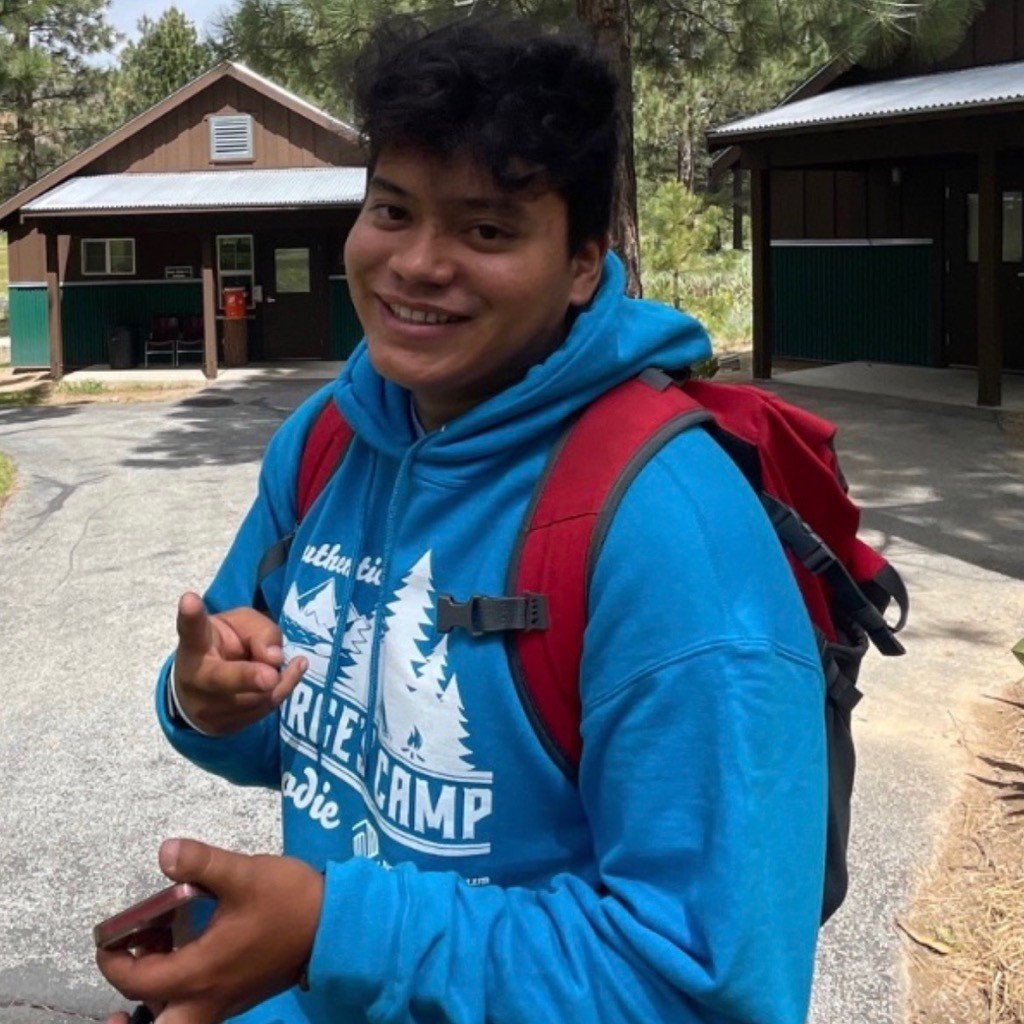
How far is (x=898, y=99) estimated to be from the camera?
15016 mm

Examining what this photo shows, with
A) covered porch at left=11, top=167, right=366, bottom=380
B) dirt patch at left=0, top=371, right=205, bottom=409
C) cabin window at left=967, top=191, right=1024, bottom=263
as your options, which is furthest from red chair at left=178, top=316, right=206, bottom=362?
cabin window at left=967, top=191, right=1024, bottom=263

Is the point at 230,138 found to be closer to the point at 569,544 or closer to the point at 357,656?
the point at 357,656

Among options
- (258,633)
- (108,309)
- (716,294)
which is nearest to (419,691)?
(258,633)

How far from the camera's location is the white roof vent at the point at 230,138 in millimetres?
23938

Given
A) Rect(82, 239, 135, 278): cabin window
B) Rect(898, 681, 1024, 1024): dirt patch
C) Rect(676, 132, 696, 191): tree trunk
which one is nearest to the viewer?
Rect(898, 681, 1024, 1024): dirt patch

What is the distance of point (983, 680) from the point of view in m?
5.89

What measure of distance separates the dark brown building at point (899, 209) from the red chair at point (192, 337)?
31.2ft

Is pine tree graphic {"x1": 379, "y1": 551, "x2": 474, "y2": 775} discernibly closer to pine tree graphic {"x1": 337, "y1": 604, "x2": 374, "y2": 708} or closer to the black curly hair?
pine tree graphic {"x1": 337, "y1": 604, "x2": 374, "y2": 708}

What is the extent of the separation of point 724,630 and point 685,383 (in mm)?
387

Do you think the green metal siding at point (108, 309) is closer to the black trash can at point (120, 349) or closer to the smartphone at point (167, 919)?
the black trash can at point (120, 349)

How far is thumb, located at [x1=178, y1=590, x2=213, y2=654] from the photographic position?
1.37m

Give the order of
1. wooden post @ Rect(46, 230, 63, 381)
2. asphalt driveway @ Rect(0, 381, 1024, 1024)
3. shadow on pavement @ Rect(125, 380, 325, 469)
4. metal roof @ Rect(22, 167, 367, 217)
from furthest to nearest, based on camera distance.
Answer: wooden post @ Rect(46, 230, 63, 381) < metal roof @ Rect(22, 167, 367, 217) < shadow on pavement @ Rect(125, 380, 325, 469) < asphalt driveway @ Rect(0, 381, 1024, 1024)

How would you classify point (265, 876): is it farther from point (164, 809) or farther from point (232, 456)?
point (232, 456)

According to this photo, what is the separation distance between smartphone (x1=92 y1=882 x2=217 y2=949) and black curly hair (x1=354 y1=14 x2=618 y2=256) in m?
0.72
